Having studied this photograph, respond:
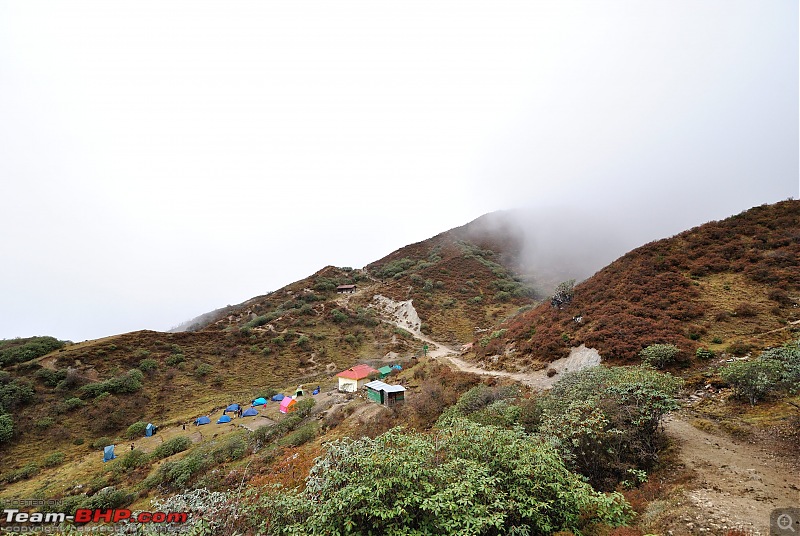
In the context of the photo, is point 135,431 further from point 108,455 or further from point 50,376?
point 50,376

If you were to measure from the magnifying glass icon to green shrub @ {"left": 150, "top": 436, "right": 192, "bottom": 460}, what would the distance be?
2881 cm

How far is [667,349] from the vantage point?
13.9 meters

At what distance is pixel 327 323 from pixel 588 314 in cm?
3926

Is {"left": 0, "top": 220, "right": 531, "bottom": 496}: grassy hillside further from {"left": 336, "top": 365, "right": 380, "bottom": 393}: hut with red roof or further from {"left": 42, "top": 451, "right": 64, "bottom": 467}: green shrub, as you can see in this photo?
{"left": 336, "top": 365, "right": 380, "bottom": 393}: hut with red roof

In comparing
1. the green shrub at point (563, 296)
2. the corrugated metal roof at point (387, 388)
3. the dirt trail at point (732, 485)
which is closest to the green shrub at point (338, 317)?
the corrugated metal roof at point (387, 388)

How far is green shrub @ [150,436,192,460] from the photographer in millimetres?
20422

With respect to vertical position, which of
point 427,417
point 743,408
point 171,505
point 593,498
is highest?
point 171,505

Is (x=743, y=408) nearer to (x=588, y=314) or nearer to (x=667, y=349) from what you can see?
(x=667, y=349)

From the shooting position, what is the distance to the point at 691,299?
1791 cm

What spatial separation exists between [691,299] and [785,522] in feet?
55.4

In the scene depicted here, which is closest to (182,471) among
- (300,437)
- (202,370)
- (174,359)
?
(300,437)

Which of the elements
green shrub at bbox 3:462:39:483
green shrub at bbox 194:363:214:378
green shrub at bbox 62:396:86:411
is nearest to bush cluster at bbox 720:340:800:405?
green shrub at bbox 3:462:39:483

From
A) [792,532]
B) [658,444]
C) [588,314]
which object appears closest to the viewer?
[792,532]

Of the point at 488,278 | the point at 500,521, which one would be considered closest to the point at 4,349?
the point at 500,521
